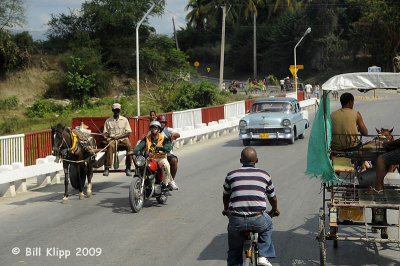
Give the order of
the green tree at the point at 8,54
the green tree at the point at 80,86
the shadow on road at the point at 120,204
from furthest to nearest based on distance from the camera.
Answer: the green tree at the point at 8,54
the green tree at the point at 80,86
the shadow on road at the point at 120,204

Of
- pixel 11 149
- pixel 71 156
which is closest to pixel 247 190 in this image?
pixel 71 156

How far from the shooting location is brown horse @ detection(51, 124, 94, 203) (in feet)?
40.6

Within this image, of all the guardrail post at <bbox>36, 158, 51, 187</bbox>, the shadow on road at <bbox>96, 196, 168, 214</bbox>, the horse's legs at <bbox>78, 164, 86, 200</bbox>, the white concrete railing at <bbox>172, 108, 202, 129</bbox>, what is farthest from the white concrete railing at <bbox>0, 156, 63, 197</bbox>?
the white concrete railing at <bbox>172, 108, 202, 129</bbox>

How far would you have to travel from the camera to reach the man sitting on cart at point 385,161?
7641 mm

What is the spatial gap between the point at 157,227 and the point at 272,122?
14.4 meters

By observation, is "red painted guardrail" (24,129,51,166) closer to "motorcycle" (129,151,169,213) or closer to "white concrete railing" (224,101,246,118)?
"motorcycle" (129,151,169,213)

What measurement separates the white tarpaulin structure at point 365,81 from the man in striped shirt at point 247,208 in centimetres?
213

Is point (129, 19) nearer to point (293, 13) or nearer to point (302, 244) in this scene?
point (293, 13)

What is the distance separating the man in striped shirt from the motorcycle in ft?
16.8

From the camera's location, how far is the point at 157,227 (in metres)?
10.0

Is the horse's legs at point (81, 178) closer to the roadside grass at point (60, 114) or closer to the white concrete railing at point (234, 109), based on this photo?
the white concrete railing at point (234, 109)

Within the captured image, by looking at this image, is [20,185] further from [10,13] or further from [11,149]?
[10,13]

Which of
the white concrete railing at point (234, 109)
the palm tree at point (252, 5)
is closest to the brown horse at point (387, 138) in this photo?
the white concrete railing at point (234, 109)

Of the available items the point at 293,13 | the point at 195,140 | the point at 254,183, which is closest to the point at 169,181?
the point at 254,183
